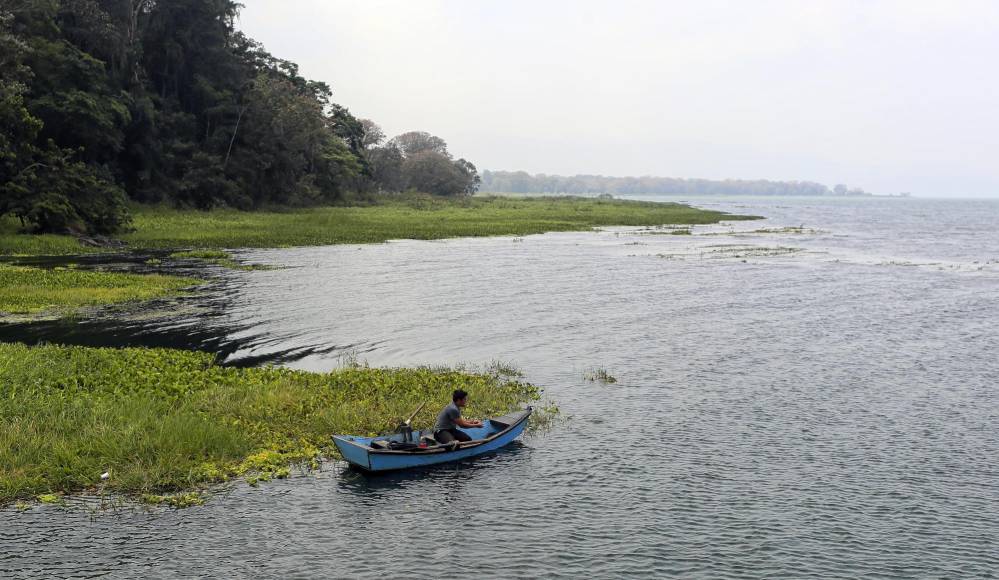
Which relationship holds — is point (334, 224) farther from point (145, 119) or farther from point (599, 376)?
point (599, 376)

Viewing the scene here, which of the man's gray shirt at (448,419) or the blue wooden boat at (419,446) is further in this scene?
the man's gray shirt at (448,419)

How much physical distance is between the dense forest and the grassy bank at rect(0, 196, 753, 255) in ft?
11.9

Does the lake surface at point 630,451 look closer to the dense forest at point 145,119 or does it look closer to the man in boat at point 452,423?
the man in boat at point 452,423

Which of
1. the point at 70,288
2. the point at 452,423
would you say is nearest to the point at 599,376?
the point at 452,423

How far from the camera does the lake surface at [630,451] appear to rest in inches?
625

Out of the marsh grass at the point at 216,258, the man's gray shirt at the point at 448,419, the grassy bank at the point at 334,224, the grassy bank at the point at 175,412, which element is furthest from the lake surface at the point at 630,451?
the grassy bank at the point at 334,224

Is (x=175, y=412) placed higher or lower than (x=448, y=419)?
lower

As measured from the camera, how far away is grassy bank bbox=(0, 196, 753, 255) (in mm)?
70062

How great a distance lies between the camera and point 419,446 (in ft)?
65.5

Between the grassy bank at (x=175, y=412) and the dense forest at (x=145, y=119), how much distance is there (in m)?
44.4

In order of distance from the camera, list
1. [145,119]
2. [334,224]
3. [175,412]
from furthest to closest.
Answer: [334,224] < [145,119] < [175,412]

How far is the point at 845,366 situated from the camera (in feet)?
105

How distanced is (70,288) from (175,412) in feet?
85.7

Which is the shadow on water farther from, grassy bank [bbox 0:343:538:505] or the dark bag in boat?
the dark bag in boat
